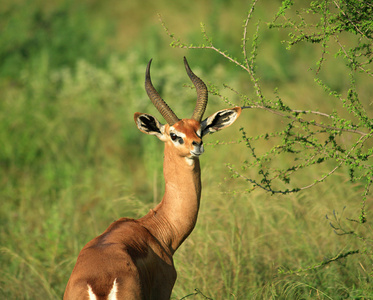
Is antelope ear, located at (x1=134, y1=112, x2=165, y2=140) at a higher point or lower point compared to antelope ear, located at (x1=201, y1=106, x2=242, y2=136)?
lower

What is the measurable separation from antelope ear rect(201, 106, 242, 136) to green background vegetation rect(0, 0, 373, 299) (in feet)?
1.17

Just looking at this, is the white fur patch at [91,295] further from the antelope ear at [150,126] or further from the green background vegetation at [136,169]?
the antelope ear at [150,126]

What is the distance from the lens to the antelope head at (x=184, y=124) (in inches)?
196

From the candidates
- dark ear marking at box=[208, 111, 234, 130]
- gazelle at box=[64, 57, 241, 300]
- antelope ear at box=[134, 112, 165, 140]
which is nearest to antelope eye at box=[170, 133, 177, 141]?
gazelle at box=[64, 57, 241, 300]

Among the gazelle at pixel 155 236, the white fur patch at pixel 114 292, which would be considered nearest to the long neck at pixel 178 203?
the gazelle at pixel 155 236

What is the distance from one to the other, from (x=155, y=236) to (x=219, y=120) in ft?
4.40

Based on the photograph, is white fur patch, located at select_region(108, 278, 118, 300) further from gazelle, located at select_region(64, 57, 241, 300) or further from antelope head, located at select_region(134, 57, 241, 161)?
antelope head, located at select_region(134, 57, 241, 161)

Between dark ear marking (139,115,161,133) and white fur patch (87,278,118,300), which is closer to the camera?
white fur patch (87,278,118,300)

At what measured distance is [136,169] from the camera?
1086 centimetres

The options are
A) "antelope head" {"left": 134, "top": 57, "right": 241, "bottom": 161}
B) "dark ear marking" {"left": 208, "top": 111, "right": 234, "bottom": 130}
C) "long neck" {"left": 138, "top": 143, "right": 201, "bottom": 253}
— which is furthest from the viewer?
"dark ear marking" {"left": 208, "top": 111, "right": 234, "bottom": 130}

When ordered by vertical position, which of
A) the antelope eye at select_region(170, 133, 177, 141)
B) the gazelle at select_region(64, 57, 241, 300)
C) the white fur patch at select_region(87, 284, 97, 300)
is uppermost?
the antelope eye at select_region(170, 133, 177, 141)

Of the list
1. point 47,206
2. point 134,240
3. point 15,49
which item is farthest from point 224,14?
point 134,240

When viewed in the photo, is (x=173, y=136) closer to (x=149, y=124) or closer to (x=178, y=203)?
(x=149, y=124)

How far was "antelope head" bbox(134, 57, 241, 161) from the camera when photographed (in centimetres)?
498
